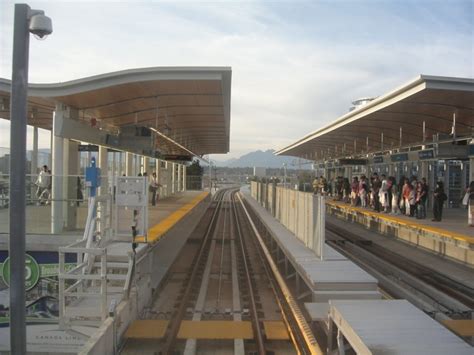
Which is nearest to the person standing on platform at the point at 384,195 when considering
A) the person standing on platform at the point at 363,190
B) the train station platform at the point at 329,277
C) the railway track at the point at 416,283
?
the person standing on platform at the point at 363,190

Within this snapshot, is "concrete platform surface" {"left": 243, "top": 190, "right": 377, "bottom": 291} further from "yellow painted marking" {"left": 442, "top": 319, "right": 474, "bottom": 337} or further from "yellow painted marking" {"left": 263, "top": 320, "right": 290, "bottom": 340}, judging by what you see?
"yellow painted marking" {"left": 442, "top": 319, "right": 474, "bottom": 337}

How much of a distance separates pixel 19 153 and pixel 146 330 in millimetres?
3704

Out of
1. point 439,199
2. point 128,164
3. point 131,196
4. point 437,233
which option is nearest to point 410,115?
point 439,199

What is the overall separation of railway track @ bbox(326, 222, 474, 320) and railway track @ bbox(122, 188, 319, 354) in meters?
2.39

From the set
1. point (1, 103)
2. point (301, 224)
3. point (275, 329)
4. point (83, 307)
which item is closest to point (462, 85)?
point (301, 224)

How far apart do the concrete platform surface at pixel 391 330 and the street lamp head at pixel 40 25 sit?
12.8 ft

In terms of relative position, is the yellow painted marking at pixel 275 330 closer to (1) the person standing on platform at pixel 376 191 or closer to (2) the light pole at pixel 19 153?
(2) the light pole at pixel 19 153

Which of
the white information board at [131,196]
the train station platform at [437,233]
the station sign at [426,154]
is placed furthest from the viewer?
the station sign at [426,154]

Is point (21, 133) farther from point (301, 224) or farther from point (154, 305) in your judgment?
point (301, 224)

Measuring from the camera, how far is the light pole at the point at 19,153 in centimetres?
445

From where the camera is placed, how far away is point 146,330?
23.7 ft

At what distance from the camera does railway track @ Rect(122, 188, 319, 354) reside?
6969 mm

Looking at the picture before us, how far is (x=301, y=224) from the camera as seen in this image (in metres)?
11.0

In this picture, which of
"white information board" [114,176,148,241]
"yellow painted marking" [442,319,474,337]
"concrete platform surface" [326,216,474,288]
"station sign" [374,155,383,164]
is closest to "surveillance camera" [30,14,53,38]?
"white information board" [114,176,148,241]
